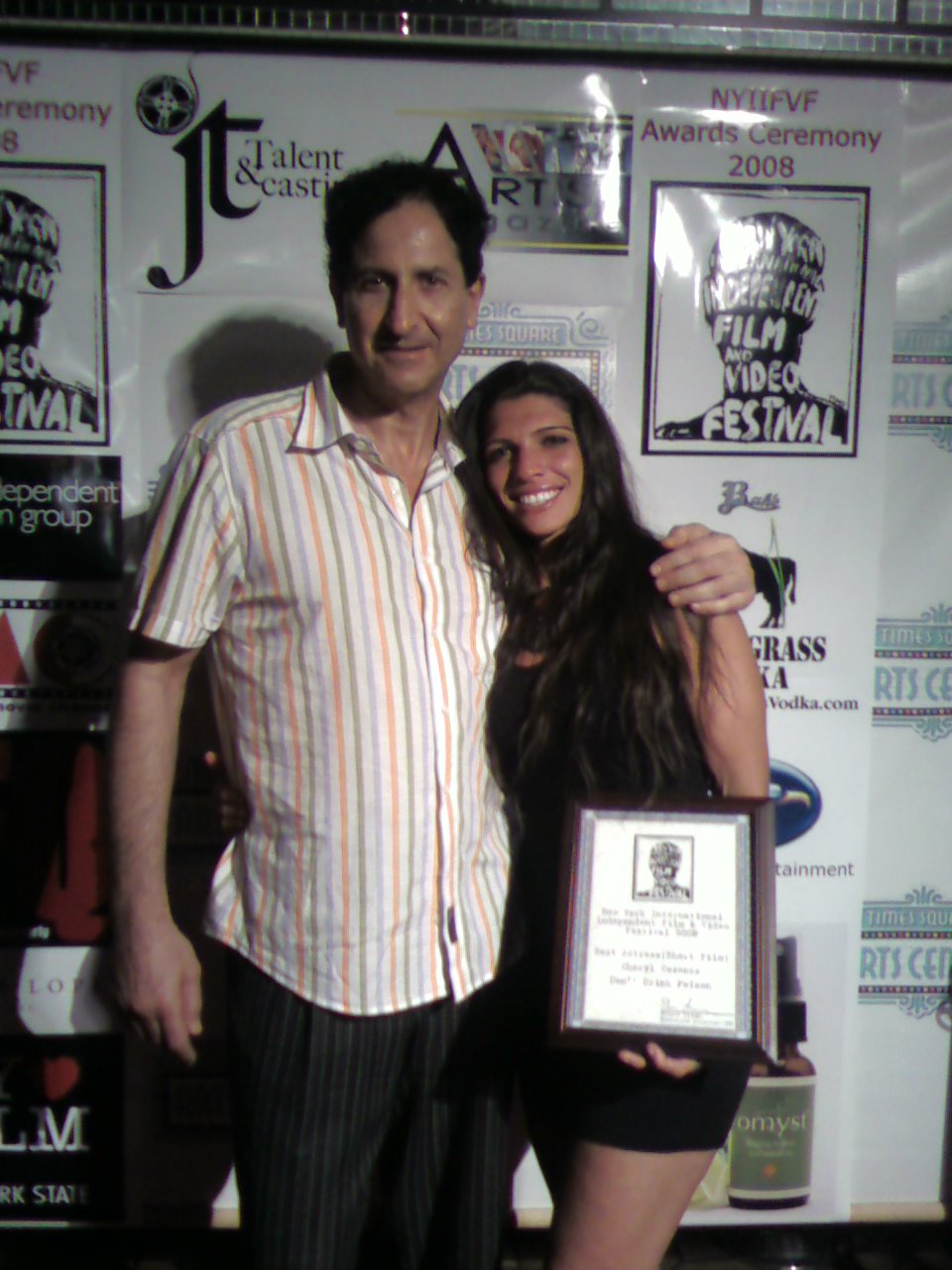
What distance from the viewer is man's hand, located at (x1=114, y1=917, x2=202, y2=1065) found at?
143 centimetres

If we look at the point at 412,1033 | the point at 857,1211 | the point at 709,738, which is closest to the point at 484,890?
the point at 412,1033

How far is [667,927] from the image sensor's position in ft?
4.37

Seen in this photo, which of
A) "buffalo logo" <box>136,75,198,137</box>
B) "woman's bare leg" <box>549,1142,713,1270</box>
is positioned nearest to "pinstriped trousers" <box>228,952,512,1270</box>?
"woman's bare leg" <box>549,1142,713,1270</box>

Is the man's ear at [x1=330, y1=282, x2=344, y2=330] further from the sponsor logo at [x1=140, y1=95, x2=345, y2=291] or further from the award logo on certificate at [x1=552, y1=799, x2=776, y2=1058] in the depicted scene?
the award logo on certificate at [x1=552, y1=799, x2=776, y2=1058]

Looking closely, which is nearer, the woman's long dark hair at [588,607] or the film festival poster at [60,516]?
the woman's long dark hair at [588,607]

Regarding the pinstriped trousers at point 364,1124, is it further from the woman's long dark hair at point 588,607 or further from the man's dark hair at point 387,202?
the man's dark hair at point 387,202

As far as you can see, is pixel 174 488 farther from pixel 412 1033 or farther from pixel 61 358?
pixel 412 1033

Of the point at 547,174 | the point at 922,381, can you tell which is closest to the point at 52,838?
the point at 547,174

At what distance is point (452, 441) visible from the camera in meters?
1.61

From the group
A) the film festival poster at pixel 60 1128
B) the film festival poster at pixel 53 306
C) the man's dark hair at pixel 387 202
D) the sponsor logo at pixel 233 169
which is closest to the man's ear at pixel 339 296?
the man's dark hair at pixel 387 202

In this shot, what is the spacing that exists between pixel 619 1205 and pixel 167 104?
7.12 feet

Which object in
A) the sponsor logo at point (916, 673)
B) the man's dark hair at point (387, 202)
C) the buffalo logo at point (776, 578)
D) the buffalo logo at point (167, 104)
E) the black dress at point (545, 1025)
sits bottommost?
the black dress at point (545, 1025)

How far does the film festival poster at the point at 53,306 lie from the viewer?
189 cm

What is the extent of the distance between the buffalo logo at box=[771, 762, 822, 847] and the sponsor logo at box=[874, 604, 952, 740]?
22cm
